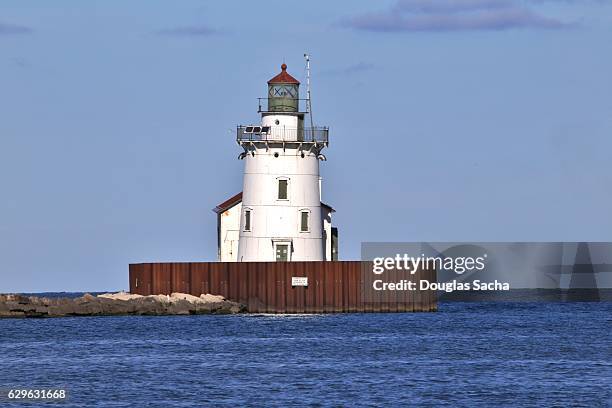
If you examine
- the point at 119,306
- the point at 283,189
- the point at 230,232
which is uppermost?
the point at 283,189

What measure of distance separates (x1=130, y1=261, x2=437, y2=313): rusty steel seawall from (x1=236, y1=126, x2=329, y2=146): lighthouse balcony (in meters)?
6.03

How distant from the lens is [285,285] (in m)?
69.6

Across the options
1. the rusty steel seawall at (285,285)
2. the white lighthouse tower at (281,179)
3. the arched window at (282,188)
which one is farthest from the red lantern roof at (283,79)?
the rusty steel seawall at (285,285)

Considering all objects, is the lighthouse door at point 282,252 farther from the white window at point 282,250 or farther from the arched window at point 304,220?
the arched window at point 304,220

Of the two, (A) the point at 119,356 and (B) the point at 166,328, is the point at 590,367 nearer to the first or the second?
(A) the point at 119,356

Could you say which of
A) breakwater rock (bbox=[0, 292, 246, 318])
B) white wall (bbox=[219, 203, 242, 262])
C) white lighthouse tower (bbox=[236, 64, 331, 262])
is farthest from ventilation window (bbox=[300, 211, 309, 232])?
white wall (bbox=[219, 203, 242, 262])

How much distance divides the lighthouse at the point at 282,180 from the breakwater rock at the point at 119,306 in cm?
308

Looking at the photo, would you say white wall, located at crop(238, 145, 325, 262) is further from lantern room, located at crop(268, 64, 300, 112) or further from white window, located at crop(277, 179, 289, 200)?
lantern room, located at crop(268, 64, 300, 112)

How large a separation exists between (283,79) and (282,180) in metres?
4.87

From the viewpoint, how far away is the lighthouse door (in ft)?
233

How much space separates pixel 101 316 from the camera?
75.6m

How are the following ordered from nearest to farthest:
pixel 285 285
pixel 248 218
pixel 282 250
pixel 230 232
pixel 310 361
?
pixel 310 361 → pixel 285 285 → pixel 282 250 → pixel 248 218 → pixel 230 232

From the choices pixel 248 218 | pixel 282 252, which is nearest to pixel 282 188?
pixel 248 218

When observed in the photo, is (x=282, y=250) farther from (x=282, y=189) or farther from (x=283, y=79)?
(x=283, y=79)
